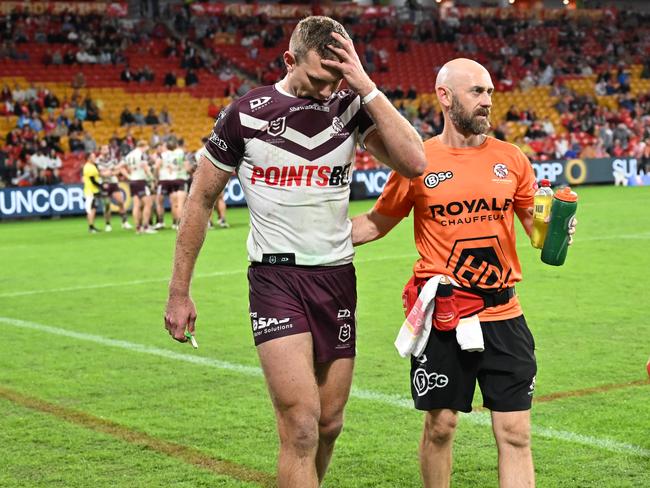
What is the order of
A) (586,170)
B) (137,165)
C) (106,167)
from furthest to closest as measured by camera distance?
(586,170)
(106,167)
(137,165)

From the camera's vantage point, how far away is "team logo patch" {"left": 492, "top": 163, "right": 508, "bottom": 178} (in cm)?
473

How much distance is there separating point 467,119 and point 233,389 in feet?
12.2

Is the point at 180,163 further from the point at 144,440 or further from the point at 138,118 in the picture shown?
the point at 144,440

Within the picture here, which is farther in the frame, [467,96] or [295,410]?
[467,96]

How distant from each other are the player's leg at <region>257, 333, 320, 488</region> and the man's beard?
125 centimetres

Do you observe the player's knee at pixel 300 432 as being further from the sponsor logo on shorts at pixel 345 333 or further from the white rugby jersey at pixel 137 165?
the white rugby jersey at pixel 137 165

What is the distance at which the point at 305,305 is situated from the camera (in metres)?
4.46

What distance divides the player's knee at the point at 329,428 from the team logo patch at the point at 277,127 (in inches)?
49.8

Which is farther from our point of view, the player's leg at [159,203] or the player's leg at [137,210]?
the player's leg at [159,203]

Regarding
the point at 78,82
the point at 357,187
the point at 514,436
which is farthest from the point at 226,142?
the point at 78,82

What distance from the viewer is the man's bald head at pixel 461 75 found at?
185 inches

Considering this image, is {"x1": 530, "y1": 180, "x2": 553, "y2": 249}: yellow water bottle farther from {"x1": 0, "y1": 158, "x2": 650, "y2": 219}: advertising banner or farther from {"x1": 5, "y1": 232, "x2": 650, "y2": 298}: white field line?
{"x1": 0, "y1": 158, "x2": 650, "y2": 219}: advertising banner

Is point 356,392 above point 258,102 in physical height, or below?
below

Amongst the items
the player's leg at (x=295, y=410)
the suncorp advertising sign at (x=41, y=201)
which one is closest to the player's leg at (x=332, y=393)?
the player's leg at (x=295, y=410)
